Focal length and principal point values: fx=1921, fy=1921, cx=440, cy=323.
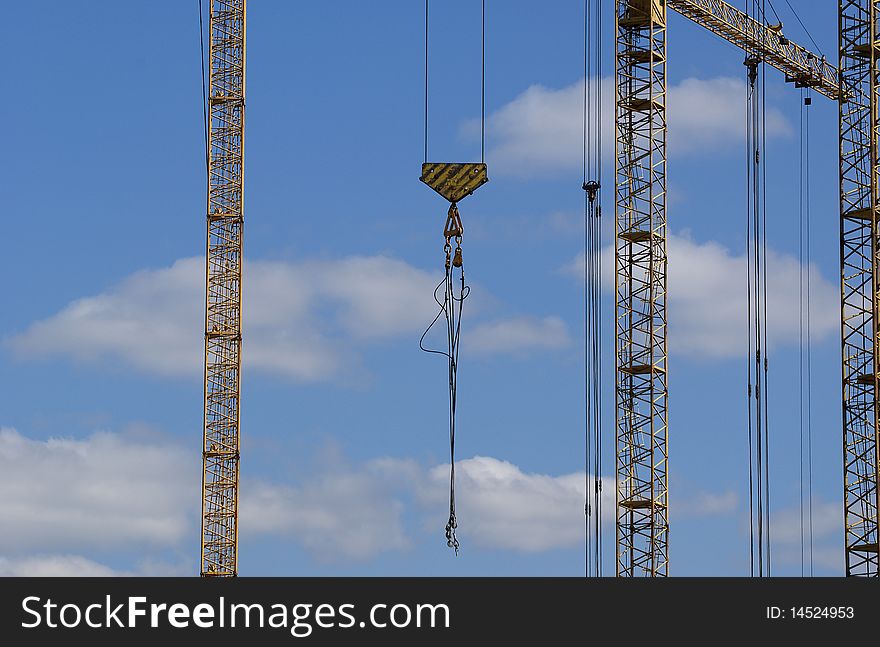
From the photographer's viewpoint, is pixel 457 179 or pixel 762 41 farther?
pixel 762 41

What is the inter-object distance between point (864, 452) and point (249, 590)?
45.2 meters

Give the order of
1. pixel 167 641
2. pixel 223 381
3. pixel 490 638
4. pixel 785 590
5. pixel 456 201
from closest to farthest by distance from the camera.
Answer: pixel 167 641 → pixel 490 638 → pixel 785 590 → pixel 456 201 → pixel 223 381

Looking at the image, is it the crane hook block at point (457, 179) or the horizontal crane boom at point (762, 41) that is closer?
the crane hook block at point (457, 179)

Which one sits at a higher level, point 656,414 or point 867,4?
point 867,4

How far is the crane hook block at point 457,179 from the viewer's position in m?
60.7

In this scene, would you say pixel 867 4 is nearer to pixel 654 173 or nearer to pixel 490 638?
pixel 654 173

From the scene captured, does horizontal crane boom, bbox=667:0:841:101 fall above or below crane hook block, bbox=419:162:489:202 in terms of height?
above

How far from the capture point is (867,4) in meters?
84.6

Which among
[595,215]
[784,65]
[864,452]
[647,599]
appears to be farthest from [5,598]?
[784,65]

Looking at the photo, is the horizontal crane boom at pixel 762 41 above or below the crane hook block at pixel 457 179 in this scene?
above

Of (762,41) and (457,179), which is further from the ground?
(762,41)

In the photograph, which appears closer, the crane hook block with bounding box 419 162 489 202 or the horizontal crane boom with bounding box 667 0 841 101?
the crane hook block with bounding box 419 162 489 202

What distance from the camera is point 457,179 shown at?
2394 inches

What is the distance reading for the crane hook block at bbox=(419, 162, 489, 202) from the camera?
199 ft
